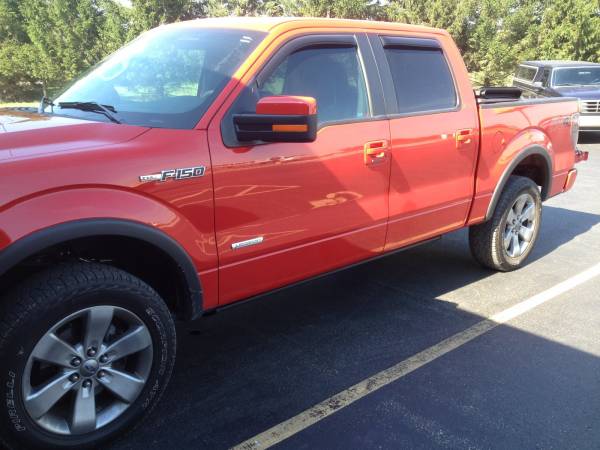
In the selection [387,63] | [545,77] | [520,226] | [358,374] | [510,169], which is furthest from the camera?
[545,77]

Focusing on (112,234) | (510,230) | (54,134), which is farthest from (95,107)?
(510,230)

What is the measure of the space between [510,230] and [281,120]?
294 cm

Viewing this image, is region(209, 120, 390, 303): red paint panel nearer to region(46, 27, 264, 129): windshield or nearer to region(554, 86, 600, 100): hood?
region(46, 27, 264, 129): windshield

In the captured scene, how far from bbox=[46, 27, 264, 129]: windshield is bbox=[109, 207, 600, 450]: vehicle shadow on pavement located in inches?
57.1

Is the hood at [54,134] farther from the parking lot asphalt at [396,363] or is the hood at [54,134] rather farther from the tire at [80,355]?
the parking lot asphalt at [396,363]

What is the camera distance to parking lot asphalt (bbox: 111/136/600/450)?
2617mm

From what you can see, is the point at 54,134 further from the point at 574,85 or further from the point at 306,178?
the point at 574,85

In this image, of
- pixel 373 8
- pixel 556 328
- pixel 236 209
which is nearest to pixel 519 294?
pixel 556 328

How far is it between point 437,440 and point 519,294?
211 cm

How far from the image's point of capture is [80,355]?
2.32 m

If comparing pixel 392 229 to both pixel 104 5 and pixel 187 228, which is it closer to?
pixel 187 228

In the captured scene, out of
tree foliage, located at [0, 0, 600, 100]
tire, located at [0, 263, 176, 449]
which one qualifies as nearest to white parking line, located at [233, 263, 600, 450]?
tire, located at [0, 263, 176, 449]

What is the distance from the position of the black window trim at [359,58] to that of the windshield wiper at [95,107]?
29.3 inches

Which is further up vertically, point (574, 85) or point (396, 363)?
point (574, 85)
